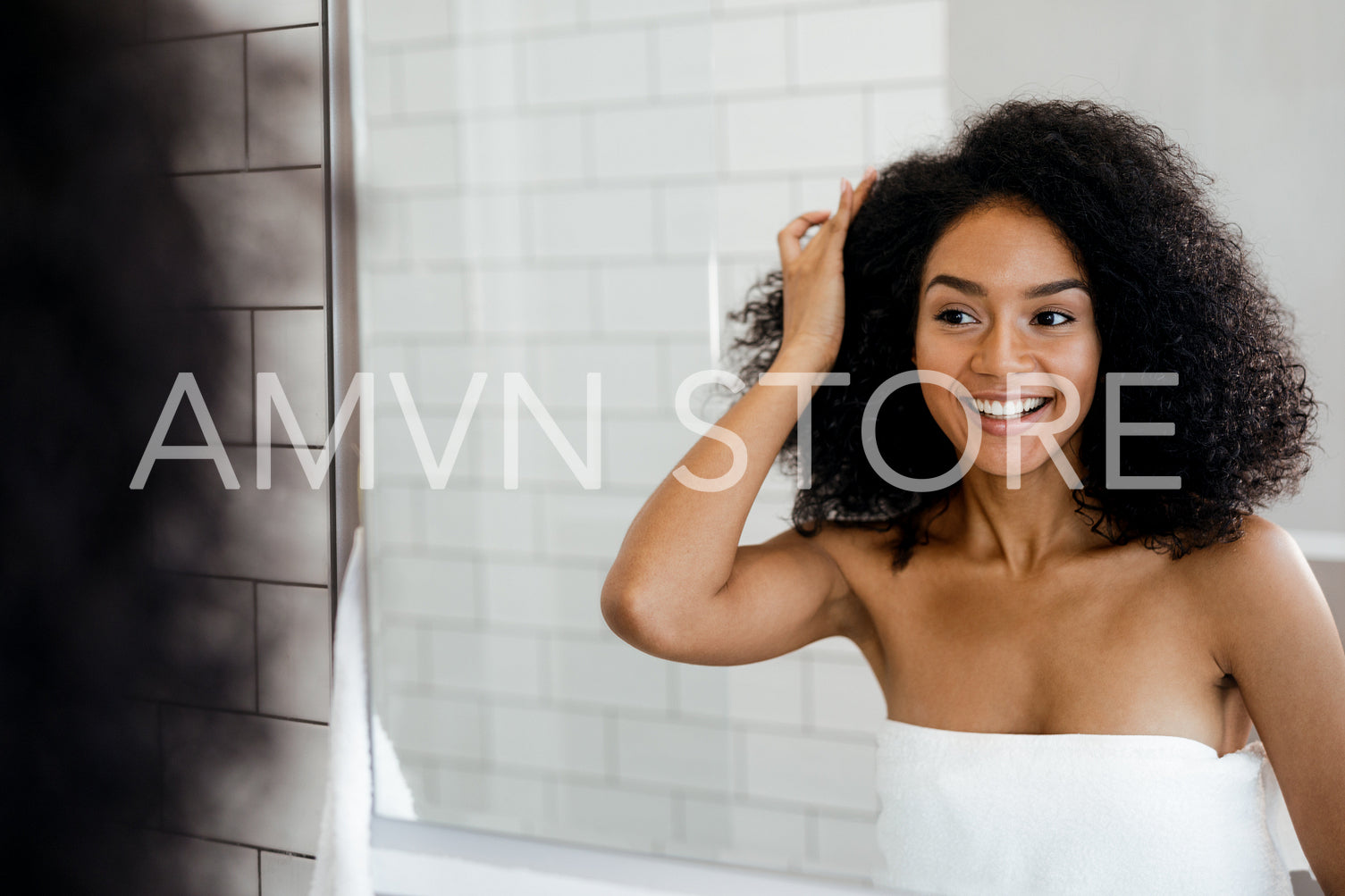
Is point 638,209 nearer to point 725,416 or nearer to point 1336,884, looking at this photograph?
point 725,416

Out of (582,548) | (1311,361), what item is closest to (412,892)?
(582,548)

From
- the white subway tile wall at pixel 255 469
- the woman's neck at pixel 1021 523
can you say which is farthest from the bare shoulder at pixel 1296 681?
the white subway tile wall at pixel 255 469

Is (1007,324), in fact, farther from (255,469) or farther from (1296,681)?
(255,469)

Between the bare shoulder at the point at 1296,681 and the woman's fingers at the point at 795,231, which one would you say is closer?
the bare shoulder at the point at 1296,681

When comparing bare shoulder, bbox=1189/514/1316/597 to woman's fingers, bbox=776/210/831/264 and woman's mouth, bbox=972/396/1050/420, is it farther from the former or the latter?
woman's fingers, bbox=776/210/831/264

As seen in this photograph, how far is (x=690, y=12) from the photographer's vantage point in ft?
2.90

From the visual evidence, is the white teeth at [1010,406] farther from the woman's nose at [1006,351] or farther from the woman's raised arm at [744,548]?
the woman's raised arm at [744,548]

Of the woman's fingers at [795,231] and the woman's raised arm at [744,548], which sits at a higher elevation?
the woman's fingers at [795,231]

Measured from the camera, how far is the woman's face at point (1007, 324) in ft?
2.49

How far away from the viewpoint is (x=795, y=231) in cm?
90

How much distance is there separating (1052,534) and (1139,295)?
0.69ft

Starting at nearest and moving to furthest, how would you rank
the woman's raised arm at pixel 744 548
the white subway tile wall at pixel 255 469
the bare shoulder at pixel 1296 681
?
1. the bare shoulder at pixel 1296 681
2. the woman's raised arm at pixel 744 548
3. the white subway tile wall at pixel 255 469

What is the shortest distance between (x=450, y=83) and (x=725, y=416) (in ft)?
1.29

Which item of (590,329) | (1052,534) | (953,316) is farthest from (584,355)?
(1052,534)
